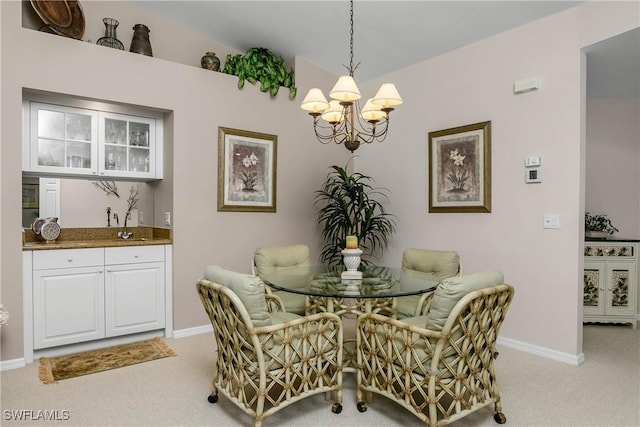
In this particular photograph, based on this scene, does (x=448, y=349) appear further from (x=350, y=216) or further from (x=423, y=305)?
(x=350, y=216)

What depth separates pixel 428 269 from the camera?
10.4ft

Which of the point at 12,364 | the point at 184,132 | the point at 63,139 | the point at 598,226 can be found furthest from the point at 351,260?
the point at 598,226

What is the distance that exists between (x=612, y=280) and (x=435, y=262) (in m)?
2.29

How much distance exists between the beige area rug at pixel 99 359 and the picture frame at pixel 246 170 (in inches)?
56.0

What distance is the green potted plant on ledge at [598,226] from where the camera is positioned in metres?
4.32

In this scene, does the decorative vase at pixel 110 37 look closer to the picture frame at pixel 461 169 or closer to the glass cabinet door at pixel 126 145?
the glass cabinet door at pixel 126 145

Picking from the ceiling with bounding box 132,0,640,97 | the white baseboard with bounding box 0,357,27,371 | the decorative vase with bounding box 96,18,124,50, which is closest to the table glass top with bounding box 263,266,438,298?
the white baseboard with bounding box 0,357,27,371

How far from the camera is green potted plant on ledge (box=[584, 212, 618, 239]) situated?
14.2 feet

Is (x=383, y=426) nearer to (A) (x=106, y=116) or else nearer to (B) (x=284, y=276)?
(B) (x=284, y=276)

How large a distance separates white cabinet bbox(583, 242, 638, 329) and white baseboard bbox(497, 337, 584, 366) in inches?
46.5

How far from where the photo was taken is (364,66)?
15.0 ft

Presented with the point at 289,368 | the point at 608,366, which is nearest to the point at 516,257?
the point at 608,366

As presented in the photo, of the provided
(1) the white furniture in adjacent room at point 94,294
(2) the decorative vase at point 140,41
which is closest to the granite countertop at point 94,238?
(1) the white furniture in adjacent room at point 94,294

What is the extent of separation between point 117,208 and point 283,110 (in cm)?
200
